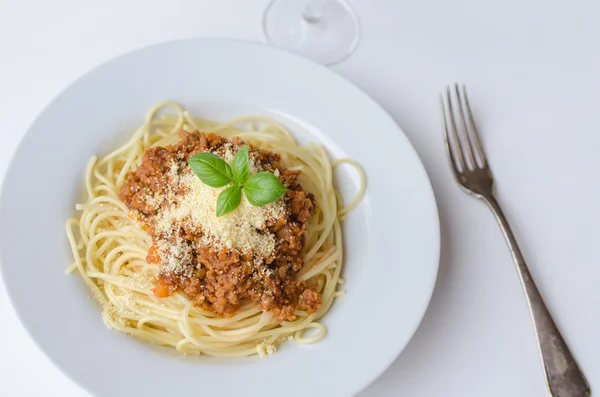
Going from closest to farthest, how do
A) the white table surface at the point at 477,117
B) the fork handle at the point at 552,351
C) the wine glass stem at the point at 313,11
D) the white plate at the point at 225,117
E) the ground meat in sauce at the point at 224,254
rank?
the white plate at the point at 225,117, the ground meat in sauce at the point at 224,254, the fork handle at the point at 552,351, the white table surface at the point at 477,117, the wine glass stem at the point at 313,11

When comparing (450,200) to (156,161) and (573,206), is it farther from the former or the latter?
(156,161)

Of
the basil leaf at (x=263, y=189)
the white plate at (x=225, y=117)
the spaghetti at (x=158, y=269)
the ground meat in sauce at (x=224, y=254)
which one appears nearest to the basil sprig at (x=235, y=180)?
the basil leaf at (x=263, y=189)

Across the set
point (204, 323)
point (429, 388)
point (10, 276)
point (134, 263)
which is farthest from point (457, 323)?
point (10, 276)

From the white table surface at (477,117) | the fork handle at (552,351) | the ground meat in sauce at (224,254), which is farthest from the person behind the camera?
the white table surface at (477,117)

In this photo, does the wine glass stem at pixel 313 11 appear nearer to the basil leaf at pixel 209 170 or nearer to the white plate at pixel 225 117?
the white plate at pixel 225 117

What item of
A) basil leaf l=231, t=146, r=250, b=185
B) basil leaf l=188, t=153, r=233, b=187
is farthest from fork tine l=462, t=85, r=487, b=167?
basil leaf l=188, t=153, r=233, b=187

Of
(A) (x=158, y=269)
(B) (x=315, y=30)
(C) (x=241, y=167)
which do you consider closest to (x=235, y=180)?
(C) (x=241, y=167)

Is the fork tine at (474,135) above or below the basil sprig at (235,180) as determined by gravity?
above

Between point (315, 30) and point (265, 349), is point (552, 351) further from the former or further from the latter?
point (315, 30)
